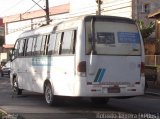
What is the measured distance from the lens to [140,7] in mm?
47656

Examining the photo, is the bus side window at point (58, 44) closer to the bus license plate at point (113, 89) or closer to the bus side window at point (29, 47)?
the bus license plate at point (113, 89)

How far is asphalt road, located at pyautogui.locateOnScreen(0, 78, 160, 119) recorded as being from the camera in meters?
13.1

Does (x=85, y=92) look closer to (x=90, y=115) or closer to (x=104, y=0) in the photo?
(x=90, y=115)

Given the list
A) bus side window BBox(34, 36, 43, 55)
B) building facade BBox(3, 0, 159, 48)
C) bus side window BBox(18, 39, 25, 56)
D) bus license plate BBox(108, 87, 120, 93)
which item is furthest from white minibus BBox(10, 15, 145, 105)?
building facade BBox(3, 0, 159, 48)

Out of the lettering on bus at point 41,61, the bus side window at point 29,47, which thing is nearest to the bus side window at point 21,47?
the bus side window at point 29,47

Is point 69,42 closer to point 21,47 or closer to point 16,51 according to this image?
point 21,47

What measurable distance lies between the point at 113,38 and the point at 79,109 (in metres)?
2.44

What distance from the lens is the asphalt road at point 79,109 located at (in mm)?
13141

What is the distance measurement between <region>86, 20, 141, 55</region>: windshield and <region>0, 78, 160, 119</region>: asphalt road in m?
1.76

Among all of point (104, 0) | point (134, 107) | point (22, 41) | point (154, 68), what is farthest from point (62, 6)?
point (134, 107)

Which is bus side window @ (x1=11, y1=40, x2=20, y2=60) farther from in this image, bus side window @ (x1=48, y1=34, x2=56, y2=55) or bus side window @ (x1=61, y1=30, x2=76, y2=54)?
bus side window @ (x1=61, y1=30, x2=76, y2=54)

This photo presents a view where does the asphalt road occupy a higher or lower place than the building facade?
lower

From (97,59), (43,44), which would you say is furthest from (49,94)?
(97,59)

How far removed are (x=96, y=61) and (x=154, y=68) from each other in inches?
475
